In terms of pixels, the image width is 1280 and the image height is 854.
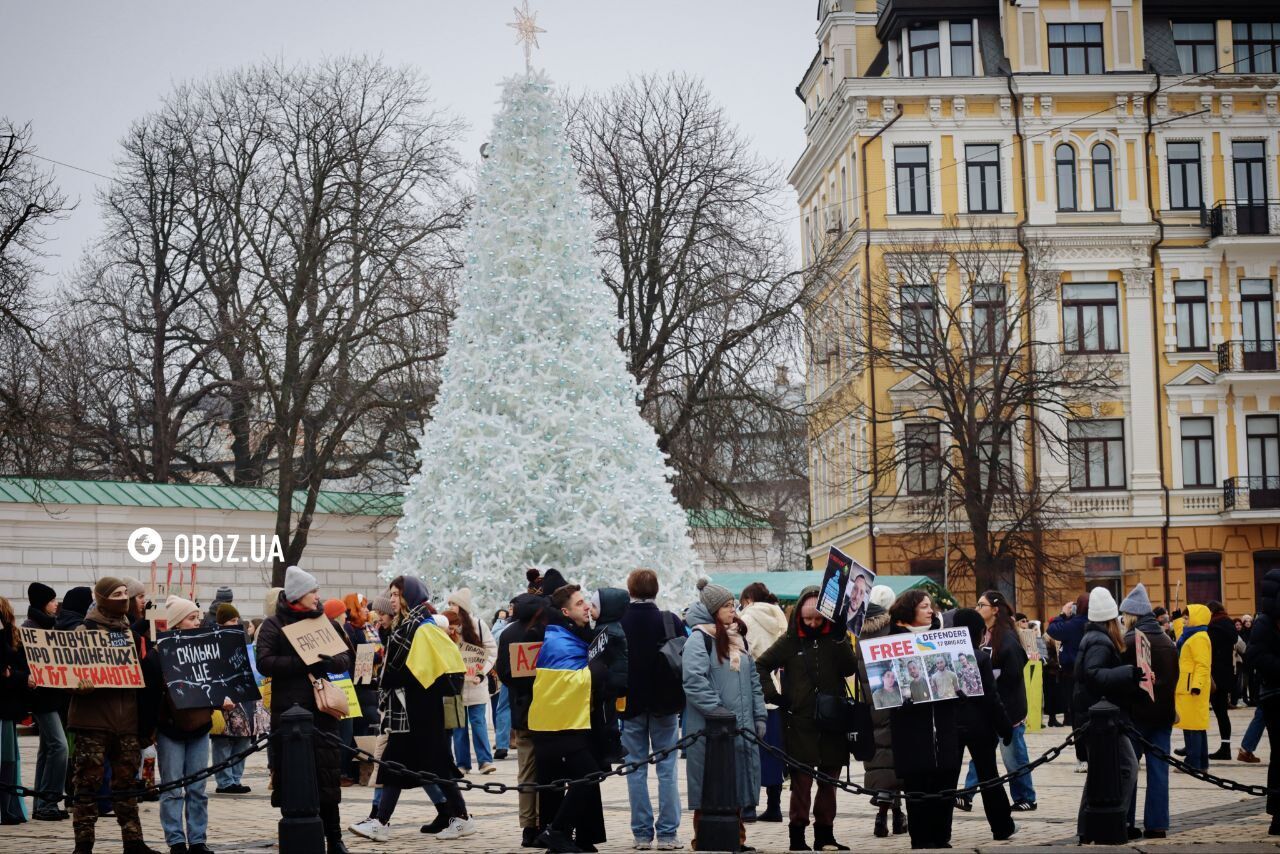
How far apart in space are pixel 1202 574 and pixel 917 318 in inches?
461

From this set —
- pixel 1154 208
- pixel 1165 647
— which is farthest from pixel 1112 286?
pixel 1165 647

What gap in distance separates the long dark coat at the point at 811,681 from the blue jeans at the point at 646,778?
99 cm

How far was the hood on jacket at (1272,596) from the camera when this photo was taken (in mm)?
12719

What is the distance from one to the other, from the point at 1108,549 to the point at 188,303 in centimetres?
2537

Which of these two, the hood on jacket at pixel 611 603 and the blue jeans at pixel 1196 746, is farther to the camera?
the blue jeans at pixel 1196 746

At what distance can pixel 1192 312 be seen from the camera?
1983 inches

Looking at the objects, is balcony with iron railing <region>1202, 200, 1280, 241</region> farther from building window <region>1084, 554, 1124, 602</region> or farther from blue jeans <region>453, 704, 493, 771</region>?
blue jeans <region>453, 704, 493, 771</region>

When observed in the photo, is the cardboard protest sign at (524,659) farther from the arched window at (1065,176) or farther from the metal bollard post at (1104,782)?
the arched window at (1065,176)

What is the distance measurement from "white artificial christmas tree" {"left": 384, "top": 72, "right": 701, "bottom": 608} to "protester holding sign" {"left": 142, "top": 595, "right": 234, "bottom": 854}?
10048 mm

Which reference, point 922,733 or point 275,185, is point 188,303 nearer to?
point 275,185

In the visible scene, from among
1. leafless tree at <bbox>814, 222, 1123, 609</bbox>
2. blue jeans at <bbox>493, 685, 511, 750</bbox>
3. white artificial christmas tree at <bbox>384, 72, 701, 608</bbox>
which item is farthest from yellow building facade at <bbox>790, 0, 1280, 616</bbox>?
blue jeans at <bbox>493, 685, 511, 750</bbox>

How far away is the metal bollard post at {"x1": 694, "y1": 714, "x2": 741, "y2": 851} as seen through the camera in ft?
38.9

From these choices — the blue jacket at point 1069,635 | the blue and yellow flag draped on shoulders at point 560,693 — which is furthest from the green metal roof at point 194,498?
the blue and yellow flag draped on shoulders at point 560,693

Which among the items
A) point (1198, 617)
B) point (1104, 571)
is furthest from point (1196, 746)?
point (1104, 571)
